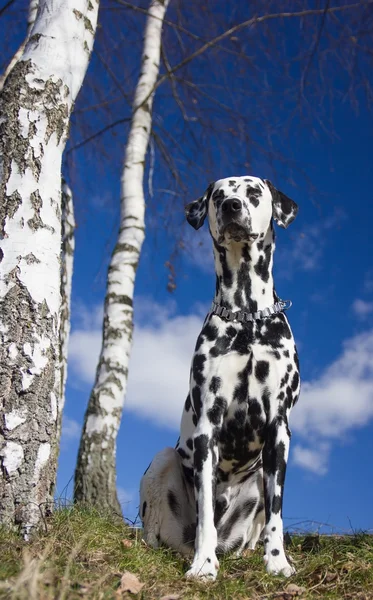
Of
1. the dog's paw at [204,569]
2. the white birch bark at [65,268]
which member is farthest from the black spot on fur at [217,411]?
the white birch bark at [65,268]

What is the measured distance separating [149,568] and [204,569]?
31 centimetres

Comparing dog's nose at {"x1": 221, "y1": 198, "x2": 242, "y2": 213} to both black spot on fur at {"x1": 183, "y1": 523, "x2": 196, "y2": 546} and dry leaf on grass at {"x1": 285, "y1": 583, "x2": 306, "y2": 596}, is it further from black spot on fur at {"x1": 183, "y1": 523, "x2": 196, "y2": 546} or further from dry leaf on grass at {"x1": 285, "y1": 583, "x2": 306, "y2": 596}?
dry leaf on grass at {"x1": 285, "y1": 583, "x2": 306, "y2": 596}

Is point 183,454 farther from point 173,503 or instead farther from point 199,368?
point 199,368

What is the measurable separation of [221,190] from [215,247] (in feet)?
1.34

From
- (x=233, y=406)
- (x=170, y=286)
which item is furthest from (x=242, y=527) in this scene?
(x=170, y=286)

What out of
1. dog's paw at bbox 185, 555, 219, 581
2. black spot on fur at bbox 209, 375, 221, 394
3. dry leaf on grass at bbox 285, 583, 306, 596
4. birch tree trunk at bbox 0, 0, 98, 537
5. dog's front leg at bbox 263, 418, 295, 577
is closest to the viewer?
dry leaf on grass at bbox 285, 583, 306, 596

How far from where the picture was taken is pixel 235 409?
398 centimetres

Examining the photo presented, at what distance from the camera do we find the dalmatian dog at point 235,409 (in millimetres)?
3893

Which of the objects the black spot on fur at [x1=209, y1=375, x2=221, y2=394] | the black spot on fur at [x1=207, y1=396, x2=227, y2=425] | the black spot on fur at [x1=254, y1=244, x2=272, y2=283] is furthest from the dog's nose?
the black spot on fur at [x1=207, y1=396, x2=227, y2=425]

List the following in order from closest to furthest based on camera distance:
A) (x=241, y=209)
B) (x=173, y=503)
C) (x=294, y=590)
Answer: (x=294, y=590) → (x=241, y=209) → (x=173, y=503)

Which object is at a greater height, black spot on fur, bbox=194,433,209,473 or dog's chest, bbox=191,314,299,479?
dog's chest, bbox=191,314,299,479

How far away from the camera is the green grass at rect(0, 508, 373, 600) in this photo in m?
2.94

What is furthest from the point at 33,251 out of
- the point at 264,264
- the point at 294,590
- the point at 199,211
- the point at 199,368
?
the point at 294,590

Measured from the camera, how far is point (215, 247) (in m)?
4.40
